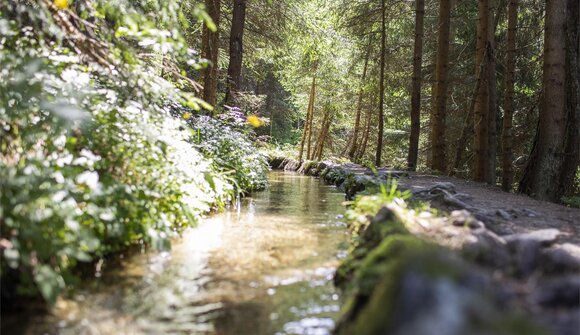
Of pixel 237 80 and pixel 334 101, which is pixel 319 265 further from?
pixel 334 101

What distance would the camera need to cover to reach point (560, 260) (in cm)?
360

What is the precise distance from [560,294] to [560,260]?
1227 millimetres

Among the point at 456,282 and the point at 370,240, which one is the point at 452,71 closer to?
the point at 370,240

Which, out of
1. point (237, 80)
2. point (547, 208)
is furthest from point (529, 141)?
point (237, 80)

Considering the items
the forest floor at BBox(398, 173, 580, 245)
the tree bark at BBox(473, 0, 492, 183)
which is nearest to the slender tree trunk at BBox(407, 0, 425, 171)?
the tree bark at BBox(473, 0, 492, 183)

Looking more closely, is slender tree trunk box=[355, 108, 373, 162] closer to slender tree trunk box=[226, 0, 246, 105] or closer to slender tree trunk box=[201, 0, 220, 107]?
slender tree trunk box=[226, 0, 246, 105]

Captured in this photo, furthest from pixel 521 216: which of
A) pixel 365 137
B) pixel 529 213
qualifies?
pixel 365 137

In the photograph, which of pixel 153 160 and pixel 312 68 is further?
pixel 312 68

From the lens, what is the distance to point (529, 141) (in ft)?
47.1

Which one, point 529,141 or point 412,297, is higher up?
point 529,141

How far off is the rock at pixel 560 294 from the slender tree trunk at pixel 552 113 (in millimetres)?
7477

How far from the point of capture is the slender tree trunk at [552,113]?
905 centimetres

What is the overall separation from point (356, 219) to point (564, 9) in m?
6.43

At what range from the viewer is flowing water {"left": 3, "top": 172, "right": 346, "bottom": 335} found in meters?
2.97
